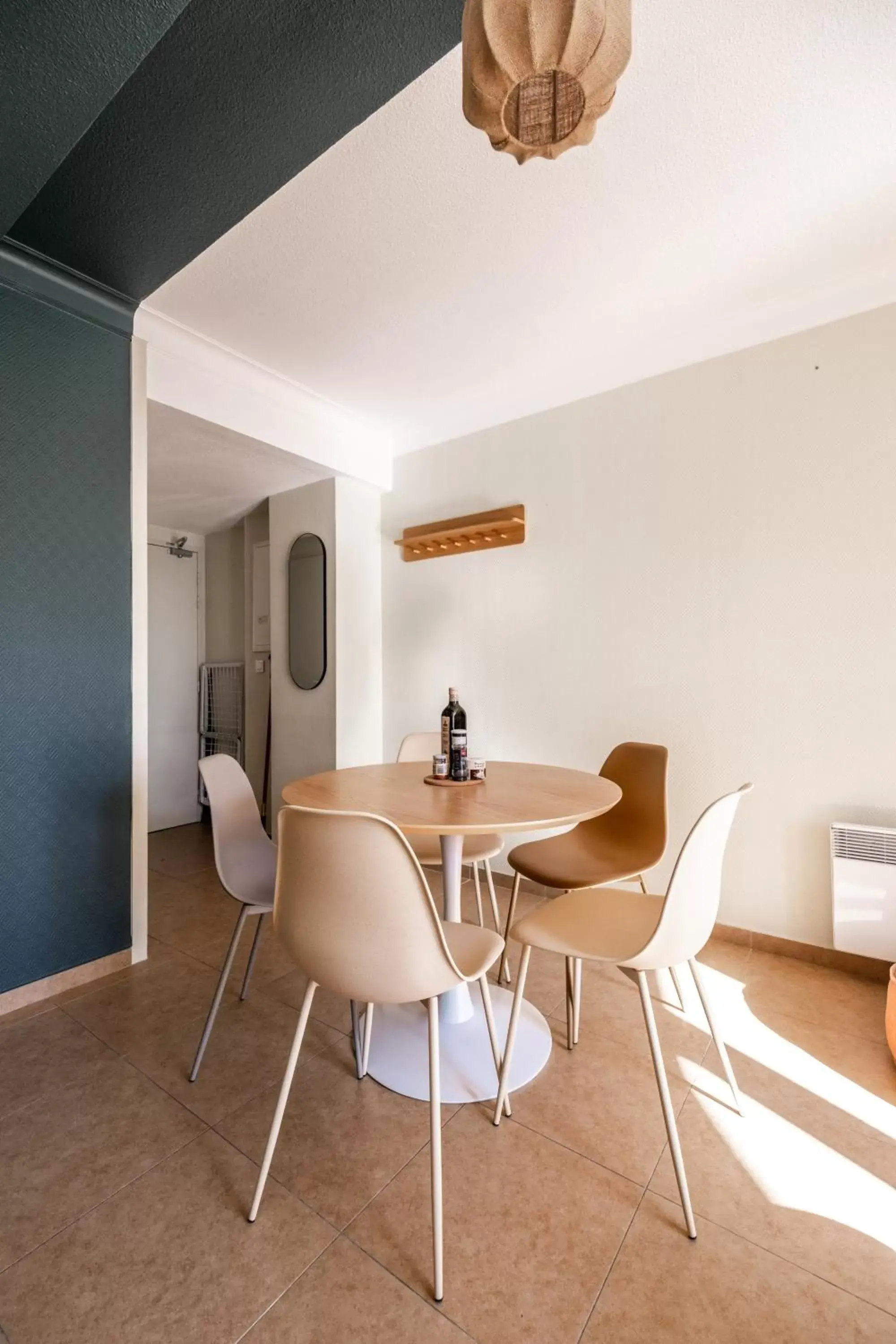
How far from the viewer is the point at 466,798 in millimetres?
1695

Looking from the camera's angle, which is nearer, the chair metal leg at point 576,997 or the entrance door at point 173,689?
the chair metal leg at point 576,997

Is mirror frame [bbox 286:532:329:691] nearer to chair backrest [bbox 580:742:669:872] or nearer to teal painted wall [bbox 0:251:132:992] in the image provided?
teal painted wall [bbox 0:251:132:992]

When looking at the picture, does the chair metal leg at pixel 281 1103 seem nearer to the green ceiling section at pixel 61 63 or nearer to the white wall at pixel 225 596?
the green ceiling section at pixel 61 63

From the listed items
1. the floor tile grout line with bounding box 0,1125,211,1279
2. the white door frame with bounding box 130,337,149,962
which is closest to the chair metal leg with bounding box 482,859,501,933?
the floor tile grout line with bounding box 0,1125,211,1279

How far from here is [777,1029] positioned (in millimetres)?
1984

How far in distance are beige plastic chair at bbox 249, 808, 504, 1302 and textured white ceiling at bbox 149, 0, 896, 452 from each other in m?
1.92

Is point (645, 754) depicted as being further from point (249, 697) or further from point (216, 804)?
point (249, 697)

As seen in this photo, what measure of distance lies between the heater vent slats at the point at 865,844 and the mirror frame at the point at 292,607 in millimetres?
2815

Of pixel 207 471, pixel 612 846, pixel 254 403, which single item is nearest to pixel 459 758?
pixel 612 846

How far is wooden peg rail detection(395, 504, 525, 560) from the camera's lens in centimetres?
321

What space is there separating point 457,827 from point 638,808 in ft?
3.98

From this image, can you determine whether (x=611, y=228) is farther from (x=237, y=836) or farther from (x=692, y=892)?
(x=237, y=836)

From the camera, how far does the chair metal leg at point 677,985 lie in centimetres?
210

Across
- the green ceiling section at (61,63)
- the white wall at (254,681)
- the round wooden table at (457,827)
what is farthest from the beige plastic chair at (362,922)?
the white wall at (254,681)
